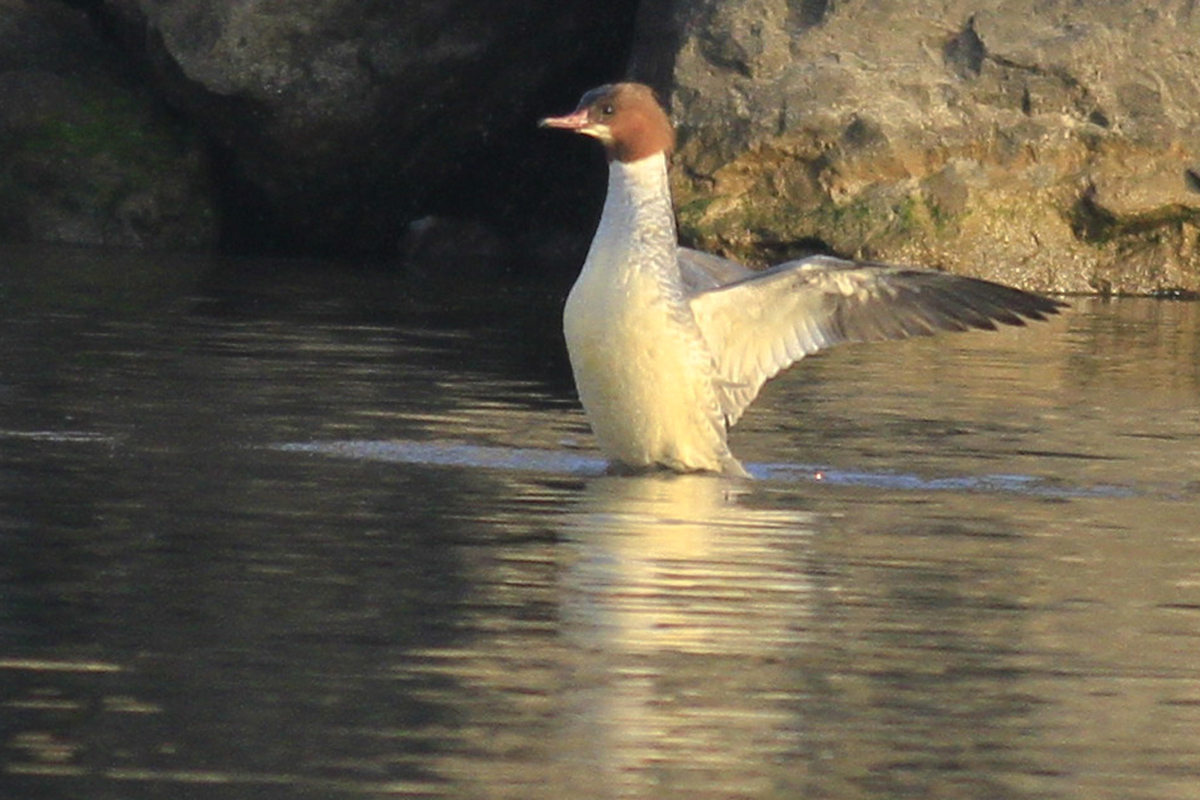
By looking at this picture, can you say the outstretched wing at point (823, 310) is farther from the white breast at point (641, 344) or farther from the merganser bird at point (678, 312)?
the white breast at point (641, 344)

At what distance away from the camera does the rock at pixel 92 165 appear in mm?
18547

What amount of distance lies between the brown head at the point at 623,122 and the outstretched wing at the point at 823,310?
500 mm

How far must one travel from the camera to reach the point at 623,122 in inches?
324

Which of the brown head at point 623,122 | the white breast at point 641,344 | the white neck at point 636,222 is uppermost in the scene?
the brown head at point 623,122

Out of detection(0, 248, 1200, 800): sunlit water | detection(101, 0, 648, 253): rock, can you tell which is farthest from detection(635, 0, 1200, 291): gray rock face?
detection(0, 248, 1200, 800): sunlit water

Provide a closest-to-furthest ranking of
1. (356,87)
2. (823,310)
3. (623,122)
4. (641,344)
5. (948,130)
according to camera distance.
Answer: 1. (641,344)
2. (623,122)
3. (823,310)
4. (948,130)
5. (356,87)

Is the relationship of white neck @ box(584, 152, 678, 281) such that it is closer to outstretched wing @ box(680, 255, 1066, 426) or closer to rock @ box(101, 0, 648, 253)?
outstretched wing @ box(680, 255, 1066, 426)

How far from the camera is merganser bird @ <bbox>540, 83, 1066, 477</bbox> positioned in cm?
787

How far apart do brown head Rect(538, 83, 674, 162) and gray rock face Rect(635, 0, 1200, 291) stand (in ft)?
26.9

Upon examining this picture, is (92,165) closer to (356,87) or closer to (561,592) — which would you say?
(356,87)

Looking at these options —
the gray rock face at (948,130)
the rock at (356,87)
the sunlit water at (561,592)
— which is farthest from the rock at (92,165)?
the sunlit water at (561,592)

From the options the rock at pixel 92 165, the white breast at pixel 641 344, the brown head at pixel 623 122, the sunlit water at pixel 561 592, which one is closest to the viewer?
the sunlit water at pixel 561 592

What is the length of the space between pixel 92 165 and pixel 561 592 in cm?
1380

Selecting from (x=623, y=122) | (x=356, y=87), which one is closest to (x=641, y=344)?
(x=623, y=122)
